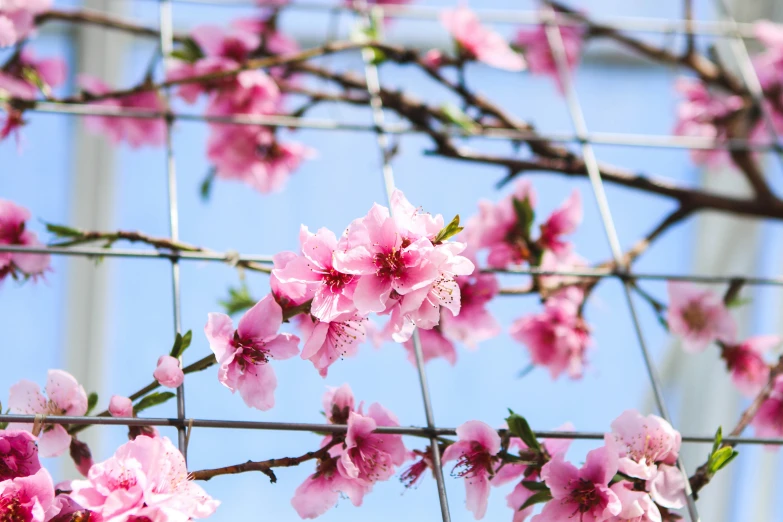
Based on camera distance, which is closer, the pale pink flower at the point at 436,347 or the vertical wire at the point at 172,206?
the vertical wire at the point at 172,206

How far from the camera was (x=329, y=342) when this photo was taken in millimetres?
638

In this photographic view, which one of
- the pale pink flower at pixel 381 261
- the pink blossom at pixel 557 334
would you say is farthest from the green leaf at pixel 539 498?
the pink blossom at pixel 557 334

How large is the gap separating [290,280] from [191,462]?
17 cm

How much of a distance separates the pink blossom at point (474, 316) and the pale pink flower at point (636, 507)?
0.30m

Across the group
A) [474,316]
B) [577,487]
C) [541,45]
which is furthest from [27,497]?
[541,45]

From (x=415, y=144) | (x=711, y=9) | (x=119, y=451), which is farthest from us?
(x=711, y=9)

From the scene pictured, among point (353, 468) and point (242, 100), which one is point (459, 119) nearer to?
point (242, 100)

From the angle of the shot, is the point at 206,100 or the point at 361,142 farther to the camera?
the point at 361,142

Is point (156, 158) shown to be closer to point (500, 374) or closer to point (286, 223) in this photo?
point (286, 223)

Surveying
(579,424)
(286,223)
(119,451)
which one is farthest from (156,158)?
(119,451)

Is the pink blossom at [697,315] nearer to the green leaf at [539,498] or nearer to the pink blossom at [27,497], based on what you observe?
the green leaf at [539,498]

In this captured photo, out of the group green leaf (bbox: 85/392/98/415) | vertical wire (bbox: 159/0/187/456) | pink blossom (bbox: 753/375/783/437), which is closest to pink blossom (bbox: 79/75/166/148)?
vertical wire (bbox: 159/0/187/456)

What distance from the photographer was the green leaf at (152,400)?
0.69 metres

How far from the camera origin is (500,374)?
182cm
